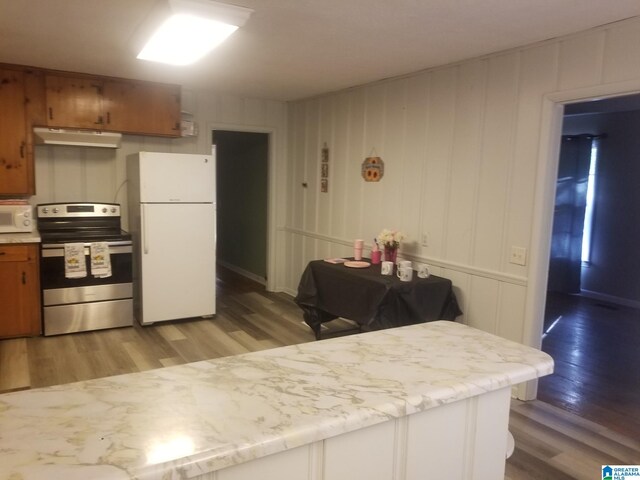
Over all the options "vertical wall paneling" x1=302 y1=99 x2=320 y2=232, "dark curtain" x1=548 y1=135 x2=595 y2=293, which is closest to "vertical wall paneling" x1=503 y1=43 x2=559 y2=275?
"vertical wall paneling" x1=302 y1=99 x2=320 y2=232

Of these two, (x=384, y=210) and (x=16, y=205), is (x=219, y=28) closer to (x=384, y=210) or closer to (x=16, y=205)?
(x=384, y=210)

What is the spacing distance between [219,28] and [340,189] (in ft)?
8.27

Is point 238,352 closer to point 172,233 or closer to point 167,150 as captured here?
point 172,233

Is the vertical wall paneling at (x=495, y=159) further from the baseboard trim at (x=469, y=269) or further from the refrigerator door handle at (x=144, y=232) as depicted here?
the refrigerator door handle at (x=144, y=232)

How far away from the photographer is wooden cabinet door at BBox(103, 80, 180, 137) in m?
4.61

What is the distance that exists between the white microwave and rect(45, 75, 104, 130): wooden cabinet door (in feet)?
2.68

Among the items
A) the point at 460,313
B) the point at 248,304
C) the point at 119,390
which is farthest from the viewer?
the point at 248,304

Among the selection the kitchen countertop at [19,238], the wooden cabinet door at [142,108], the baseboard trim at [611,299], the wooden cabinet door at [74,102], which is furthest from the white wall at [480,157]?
the baseboard trim at [611,299]

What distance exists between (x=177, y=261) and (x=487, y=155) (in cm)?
299

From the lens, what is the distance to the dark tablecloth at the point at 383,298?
11.4 feet

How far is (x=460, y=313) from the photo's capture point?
11.9ft

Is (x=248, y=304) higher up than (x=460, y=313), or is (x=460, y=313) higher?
(x=460, y=313)

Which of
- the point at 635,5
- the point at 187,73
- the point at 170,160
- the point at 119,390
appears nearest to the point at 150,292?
the point at 170,160

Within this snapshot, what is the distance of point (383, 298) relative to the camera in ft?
11.2
